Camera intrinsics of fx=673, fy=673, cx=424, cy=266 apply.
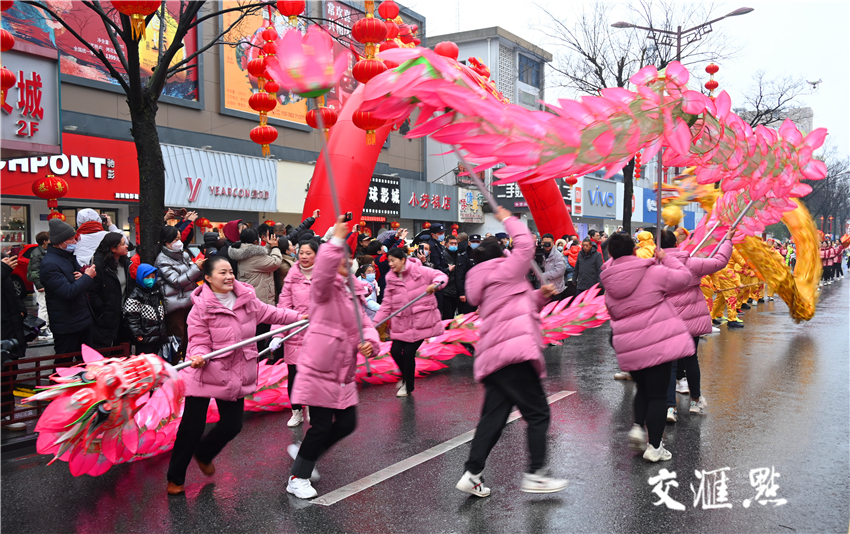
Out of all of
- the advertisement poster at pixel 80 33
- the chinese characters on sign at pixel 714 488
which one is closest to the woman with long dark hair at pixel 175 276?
the chinese characters on sign at pixel 714 488

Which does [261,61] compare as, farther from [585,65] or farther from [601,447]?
[585,65]

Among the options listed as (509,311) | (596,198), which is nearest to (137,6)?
(509,311)

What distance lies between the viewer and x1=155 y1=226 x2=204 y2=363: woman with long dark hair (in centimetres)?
664

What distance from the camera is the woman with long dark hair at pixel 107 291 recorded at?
20.4ft

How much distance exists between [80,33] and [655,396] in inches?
594

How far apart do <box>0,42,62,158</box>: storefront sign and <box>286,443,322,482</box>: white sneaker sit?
4489 mm

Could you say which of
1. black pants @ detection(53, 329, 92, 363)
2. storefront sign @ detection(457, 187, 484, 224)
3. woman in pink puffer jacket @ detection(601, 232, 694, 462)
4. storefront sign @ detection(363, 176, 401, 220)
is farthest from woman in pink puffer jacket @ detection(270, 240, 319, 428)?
storefront sign @ detection(457, 187, 484, 224)

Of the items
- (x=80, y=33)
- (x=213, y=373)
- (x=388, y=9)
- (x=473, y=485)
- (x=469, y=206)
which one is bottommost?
(x=473, y=485)

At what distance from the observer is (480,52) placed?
32219mm

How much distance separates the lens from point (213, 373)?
4156 millimetres

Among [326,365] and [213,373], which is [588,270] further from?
[213,373]

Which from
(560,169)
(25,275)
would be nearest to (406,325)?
(560,169)

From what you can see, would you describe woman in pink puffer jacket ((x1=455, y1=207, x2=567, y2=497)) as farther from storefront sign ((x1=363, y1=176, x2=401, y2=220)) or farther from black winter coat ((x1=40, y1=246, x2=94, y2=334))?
storefront sign ((x1=363, y1=176, x2=401, y2=220))

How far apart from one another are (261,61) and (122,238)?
327cm
